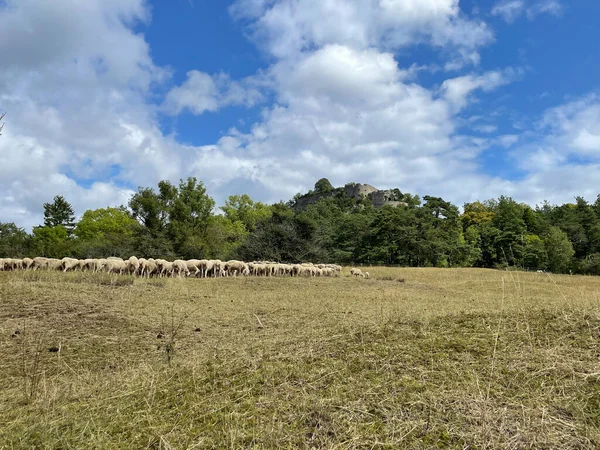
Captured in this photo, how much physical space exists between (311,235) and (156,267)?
77.9ft

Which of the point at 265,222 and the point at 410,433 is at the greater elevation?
Result: the point at 265,222

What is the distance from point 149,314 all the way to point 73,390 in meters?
5.03

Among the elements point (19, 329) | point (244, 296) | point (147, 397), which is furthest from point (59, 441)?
point (244, 296)

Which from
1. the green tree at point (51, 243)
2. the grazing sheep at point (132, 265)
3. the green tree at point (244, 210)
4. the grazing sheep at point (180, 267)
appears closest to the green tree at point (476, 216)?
the green tree at point (244, 210)

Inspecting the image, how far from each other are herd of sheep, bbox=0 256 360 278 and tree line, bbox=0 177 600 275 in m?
13.2

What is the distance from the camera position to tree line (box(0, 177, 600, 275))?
40.4m

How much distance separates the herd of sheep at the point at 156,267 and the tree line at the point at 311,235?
13.2 m

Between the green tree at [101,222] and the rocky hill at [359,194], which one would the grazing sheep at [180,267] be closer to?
the green tree at [101,222]

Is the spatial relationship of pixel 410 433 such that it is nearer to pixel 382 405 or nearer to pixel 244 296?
pixel 382 405

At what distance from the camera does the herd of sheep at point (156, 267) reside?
17.5 meters

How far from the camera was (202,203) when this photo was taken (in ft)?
158

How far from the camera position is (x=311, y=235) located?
41.3 m

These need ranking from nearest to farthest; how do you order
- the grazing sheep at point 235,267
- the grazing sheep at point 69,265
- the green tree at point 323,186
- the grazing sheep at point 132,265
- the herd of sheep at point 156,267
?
the grazing sheep at point 69,265 → the herd of sheep at point 156,267 → the grazing sheep at point 132,265 → the grazing sheep at point 235,267 → the green tree at point 323,186

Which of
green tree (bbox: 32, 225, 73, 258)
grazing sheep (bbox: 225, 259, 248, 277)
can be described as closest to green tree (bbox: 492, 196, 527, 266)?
grazing sheep (bbox: 225, 259, 248, 277)
